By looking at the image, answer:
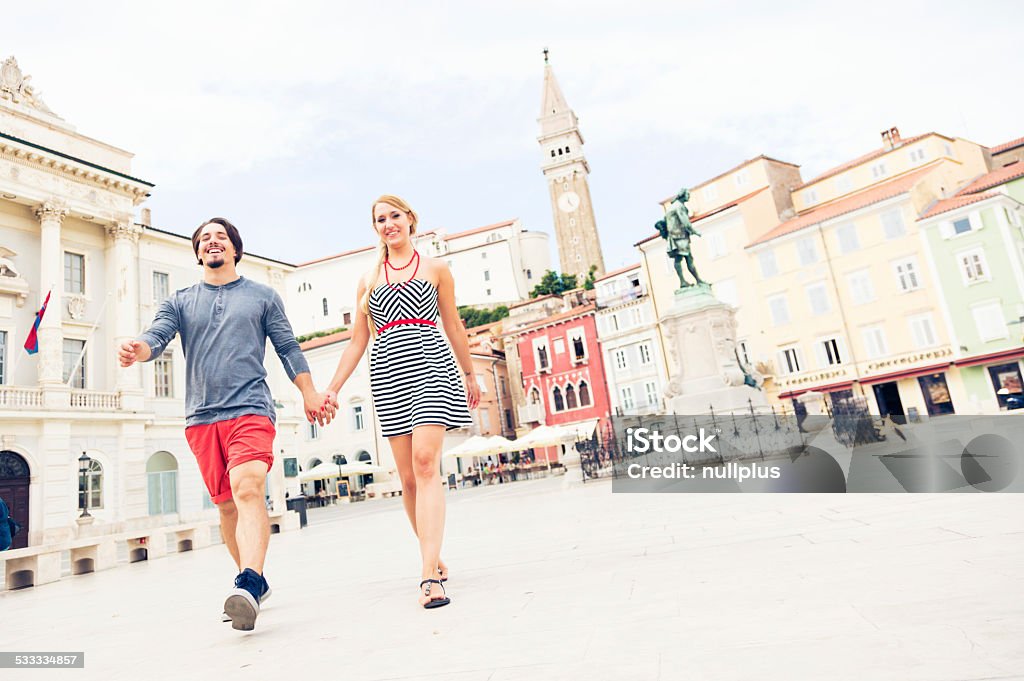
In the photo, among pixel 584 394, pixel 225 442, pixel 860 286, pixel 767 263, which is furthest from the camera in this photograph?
pixel 584 394

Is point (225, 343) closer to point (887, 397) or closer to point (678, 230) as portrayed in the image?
point (678, 230)

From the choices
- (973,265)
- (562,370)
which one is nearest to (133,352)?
(973,265)

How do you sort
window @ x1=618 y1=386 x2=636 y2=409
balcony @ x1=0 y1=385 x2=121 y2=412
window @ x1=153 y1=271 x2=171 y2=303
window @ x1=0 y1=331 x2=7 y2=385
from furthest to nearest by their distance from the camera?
1. window @ x1=618 y1=386 x2=636 y2=409
2. window @ x1=153 y1=271 x2=171 y2=303
3. window @ x1=0 y1=331 x2=7 y2=385
4. balcony @ x1=0 y1=385 x2=121 y2=412

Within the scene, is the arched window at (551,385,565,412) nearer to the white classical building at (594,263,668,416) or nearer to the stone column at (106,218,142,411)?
the white classical building at (594,263,668,416)

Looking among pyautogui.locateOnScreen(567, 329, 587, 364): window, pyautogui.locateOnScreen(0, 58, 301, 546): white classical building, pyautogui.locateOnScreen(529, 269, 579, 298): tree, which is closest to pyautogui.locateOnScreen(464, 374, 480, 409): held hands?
pyautogui.locateOnScreen(0, 58, 301, 546): white classical building

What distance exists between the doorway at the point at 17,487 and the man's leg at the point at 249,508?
67.8 ft

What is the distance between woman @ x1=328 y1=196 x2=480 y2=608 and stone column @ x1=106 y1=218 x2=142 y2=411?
2229 cm

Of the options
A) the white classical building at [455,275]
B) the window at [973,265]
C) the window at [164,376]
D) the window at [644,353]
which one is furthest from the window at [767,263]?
the white classical building at [455,275]

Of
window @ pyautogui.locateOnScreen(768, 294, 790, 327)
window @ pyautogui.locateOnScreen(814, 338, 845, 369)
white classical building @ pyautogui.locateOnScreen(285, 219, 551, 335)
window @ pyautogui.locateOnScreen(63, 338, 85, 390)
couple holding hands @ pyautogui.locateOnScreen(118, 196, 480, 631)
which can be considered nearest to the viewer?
couple holding hands @ pyautogui.locateOnScreen(118, 196, 480, 631)

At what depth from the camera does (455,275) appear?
79.4m

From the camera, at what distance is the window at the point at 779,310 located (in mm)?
35688

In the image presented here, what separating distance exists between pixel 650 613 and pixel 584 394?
1677 inches

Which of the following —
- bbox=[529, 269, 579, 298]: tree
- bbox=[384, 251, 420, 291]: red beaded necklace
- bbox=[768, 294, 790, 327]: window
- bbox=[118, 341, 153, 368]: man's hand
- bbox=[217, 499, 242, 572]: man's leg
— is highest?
bbox=[529, 269, 579, 298]: tree

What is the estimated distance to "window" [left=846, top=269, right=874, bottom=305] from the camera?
3312 centimetres
